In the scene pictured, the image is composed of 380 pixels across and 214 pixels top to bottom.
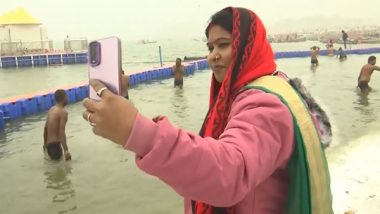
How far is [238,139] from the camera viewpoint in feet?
3.80

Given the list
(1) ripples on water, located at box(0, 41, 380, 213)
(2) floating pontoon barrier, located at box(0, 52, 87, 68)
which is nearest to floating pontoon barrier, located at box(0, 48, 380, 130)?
(2) floating pontoon barrier, located at box(0, 52, 87, 68)

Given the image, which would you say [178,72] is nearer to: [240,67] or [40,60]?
[240,67]

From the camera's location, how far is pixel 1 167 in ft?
23.8

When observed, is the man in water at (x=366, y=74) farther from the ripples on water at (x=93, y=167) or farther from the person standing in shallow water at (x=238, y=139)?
the person standing in shallow water at (x=238, y=139)

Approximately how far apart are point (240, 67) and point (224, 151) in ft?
1.38

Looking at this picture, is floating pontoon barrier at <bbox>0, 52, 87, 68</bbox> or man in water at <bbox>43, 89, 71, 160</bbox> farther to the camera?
floating pontoon barrier at <bbox>0, 52, 87, 68</bbox>

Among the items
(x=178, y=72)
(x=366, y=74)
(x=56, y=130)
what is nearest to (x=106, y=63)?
(x=56, y=130)

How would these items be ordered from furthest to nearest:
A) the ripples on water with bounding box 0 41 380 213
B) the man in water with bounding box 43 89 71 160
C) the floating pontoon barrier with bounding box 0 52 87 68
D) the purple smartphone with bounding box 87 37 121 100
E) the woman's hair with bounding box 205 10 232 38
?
the floating pontoon barrier with bounding box 0 52 87 68 → the man in water with bounding box 43 89 71 160 → the ripples on water with bounding box 0 41 380 213 → the woman's hair with bounding box 205 10 232 38 → the purple smartphone with bounding box 87 37 121 100

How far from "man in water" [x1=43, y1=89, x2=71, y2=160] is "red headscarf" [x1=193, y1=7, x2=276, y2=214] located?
6.12 meters

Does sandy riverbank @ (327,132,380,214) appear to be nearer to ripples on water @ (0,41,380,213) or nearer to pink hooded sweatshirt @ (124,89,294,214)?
ripples on water @ (0,41,380,213)

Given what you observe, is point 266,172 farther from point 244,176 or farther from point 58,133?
point 58,133

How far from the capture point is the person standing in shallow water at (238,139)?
106 centimetres

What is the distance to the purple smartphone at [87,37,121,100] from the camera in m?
1.19

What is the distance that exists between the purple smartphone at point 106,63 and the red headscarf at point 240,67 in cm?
41
